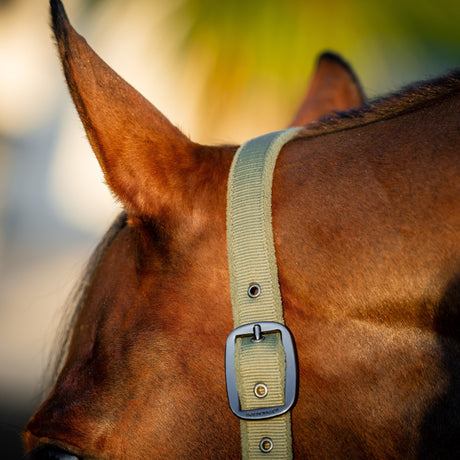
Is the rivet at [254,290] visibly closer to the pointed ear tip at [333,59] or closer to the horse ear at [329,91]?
the horse ear at [329,91]

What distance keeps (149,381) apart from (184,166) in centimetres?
38

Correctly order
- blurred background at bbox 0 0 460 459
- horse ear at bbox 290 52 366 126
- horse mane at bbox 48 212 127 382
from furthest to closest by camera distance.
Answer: blurred background at bbox 0 0 460 459 < horse ear at bbox 290 52 366 126 < horse mane at bbox 48 212 127 382

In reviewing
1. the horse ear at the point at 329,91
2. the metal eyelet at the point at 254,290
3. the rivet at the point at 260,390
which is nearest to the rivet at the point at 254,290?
the metal eyelet at the point at 254,290

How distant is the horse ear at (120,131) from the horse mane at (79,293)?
0.18m

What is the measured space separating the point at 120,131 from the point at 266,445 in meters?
0.56

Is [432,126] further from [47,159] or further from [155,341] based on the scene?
[47,159]

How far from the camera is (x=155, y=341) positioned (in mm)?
792

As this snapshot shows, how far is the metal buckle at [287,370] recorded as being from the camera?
2.34ft

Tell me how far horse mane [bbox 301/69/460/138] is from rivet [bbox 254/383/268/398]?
44 cm

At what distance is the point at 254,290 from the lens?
750mm

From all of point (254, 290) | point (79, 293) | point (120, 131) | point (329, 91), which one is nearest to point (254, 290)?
point (254, 290)

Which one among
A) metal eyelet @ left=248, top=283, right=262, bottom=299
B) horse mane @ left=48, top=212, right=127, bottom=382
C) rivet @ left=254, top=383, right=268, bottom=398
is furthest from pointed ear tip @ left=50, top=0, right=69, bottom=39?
rivet @ left=254, top=383, right=268, bottom=398

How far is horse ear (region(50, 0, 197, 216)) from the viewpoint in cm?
77

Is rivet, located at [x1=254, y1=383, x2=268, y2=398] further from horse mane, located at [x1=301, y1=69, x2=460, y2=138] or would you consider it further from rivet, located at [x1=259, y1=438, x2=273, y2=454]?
horse mane, located at [x1=301, y1=69, x2=460, y2=138]
